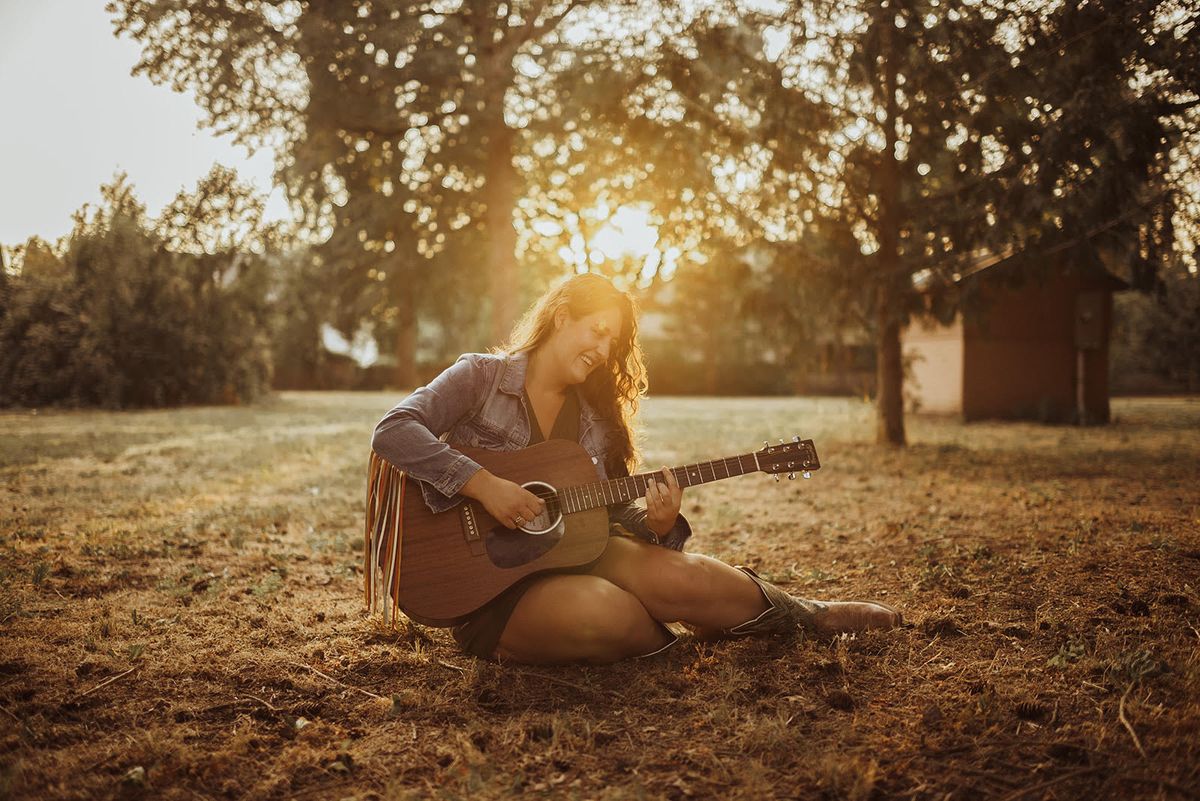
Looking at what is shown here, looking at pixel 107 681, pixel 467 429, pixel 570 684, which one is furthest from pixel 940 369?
pixel 107 681

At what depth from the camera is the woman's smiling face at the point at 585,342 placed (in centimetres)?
319

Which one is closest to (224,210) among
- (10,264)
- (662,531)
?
(10,264)

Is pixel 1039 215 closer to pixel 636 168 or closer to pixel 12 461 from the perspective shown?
pixel 636 168

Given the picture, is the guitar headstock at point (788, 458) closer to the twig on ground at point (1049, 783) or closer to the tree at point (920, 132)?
the twig on ground at point (1049, 783)

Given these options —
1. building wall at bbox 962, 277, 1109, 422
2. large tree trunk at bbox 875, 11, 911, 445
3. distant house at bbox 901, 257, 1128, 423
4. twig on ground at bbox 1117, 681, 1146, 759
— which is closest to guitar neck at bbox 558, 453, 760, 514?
twig on ground at bbox 1117, 681, 1146, 759

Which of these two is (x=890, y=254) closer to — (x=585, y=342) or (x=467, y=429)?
(x=585, y=342)

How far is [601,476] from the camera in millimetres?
3279

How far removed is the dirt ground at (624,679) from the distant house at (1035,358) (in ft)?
43.0

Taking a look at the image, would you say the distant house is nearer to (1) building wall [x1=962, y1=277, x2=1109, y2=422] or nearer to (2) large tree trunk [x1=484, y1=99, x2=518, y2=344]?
(1) building wall [x1=962, y1=277, x2=1109, y2=422]

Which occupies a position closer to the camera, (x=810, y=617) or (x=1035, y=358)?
(x=810, y=617)

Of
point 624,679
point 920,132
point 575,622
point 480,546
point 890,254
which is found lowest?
point 624,679

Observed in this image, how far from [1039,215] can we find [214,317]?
19673 mm

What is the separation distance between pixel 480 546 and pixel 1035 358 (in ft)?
62.8

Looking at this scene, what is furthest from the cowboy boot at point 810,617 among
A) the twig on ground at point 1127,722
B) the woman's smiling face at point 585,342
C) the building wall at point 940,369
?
the building wall at point 940,369
